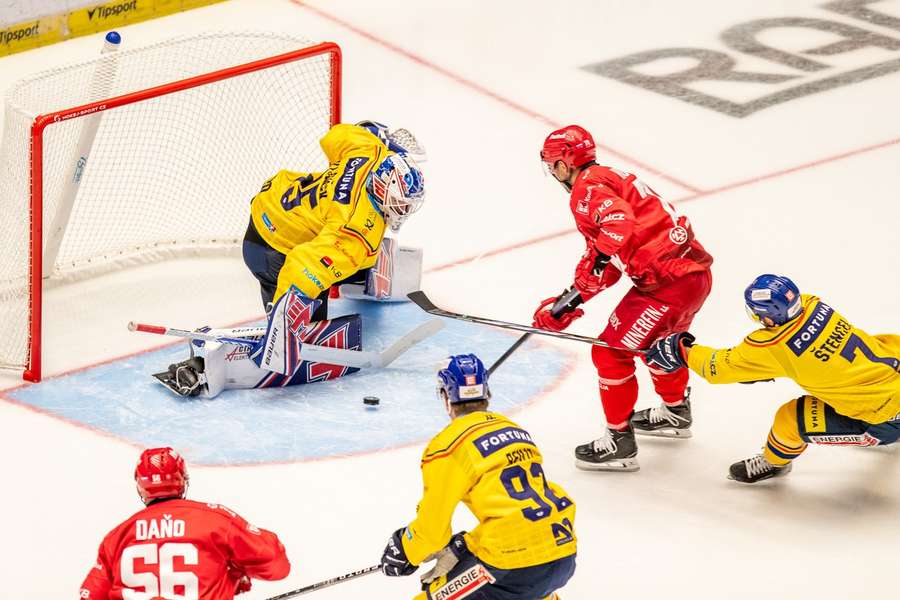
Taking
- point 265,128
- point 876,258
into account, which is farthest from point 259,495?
point 876,258

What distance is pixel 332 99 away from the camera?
7520mm

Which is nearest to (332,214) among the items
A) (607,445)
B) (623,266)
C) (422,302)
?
(422,302)

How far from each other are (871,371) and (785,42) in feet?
17.0

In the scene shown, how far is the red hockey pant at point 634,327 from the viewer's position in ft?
19.1

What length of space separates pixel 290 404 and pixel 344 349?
0.33 metres

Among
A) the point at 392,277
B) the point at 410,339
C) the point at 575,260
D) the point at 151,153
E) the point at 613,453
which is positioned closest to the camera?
the point at 613,453

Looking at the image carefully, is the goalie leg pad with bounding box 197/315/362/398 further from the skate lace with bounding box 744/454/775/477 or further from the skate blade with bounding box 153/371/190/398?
the skate lace with bounding box 744/454/775/477

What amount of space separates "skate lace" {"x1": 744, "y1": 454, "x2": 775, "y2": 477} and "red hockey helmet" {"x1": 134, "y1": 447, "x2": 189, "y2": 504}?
2336 millimetres

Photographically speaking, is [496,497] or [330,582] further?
[330,582]

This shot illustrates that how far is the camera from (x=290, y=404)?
648 centimetres

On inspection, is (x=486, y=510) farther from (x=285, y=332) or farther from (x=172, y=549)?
(x=285, y=332)

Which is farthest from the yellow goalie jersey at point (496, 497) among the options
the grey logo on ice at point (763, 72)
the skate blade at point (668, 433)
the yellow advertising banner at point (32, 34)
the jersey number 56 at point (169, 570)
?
the yellow advertising banner at point (32, 34)

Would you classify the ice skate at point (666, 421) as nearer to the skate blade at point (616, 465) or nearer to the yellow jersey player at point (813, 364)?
the skate blade at point (616, 465)

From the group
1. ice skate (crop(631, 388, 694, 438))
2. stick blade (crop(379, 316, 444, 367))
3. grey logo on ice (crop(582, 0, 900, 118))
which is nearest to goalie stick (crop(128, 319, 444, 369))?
stick blade (crop(379, 316, 444, 367))
